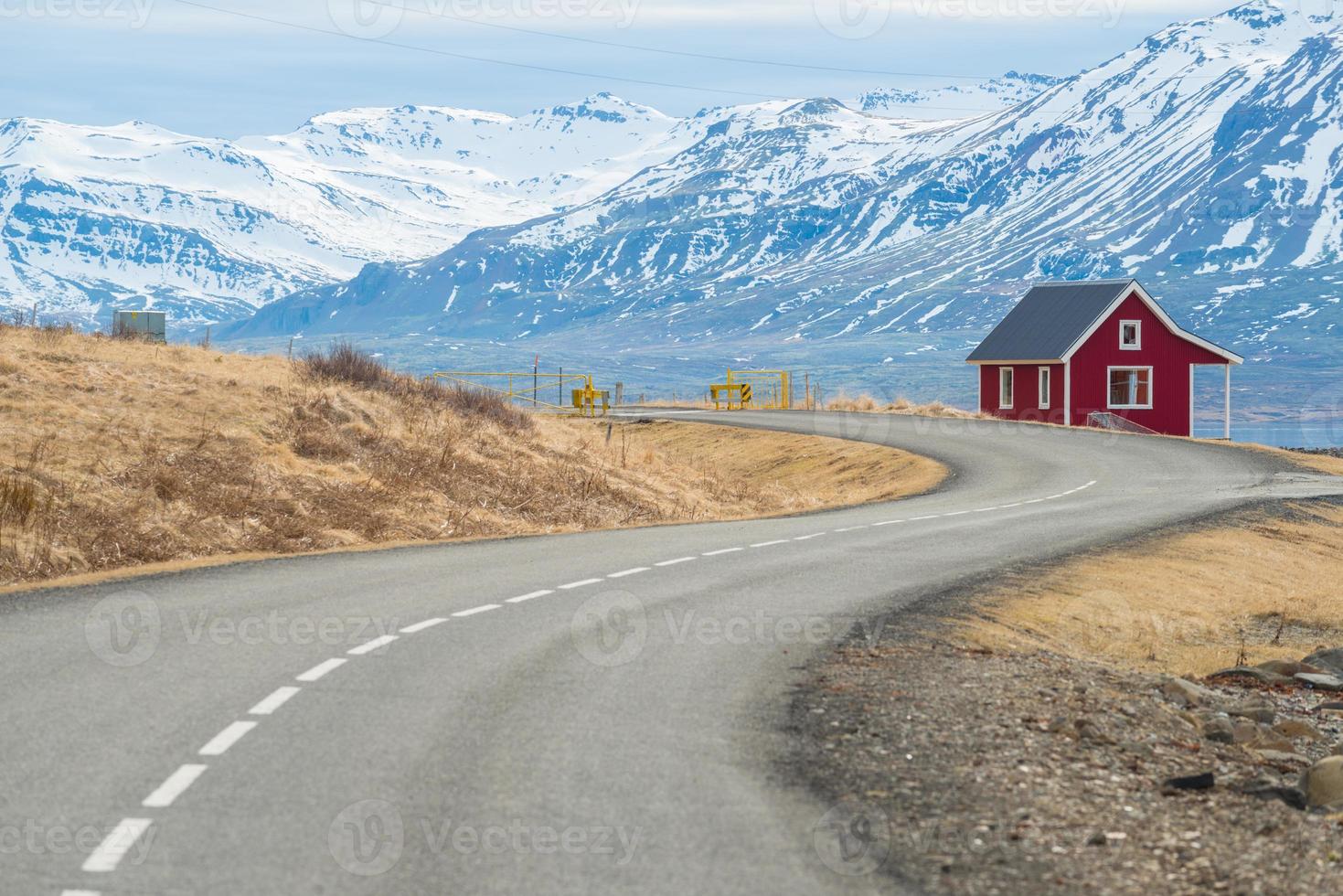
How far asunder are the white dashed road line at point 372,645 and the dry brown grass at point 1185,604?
495 cm

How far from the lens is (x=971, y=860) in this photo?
7.05m

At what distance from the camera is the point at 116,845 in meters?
7.00

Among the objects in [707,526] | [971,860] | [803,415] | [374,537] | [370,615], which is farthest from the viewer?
[803,415]

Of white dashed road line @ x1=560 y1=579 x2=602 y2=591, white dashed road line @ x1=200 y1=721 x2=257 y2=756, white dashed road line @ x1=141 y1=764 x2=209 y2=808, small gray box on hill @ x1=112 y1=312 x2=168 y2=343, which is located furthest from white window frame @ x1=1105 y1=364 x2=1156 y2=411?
white dashed road line @ x1=141 y1=764 x2=209 y2=808

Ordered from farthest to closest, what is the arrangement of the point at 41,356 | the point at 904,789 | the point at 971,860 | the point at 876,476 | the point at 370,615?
the point at 876,476
the point at 41,356
the point at 370,615
the point at 904,789
the point at 971,860

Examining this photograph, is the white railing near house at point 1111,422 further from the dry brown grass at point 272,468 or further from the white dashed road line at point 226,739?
the white dashed road line at point 226,739

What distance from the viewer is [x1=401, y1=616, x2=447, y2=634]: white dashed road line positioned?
43.0ft

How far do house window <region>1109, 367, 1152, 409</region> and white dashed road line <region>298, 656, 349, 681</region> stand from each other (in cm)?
5458

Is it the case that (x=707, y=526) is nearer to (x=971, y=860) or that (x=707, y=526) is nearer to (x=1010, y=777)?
(x=1010, y=777)

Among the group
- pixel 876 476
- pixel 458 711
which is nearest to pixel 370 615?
pixel 458 711

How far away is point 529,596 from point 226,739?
21.1ft

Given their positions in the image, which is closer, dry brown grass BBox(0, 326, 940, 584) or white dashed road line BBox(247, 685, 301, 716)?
white dashed road line BBox(247, 685, 301, 716)

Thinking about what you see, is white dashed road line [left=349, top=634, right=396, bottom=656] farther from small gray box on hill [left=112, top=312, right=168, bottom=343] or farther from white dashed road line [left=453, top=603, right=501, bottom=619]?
small gray box on hill [left=112, top=312, right=168, bottom=343]

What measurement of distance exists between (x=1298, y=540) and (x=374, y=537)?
577 inches
